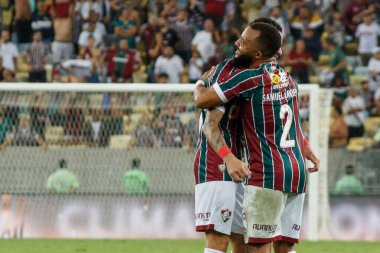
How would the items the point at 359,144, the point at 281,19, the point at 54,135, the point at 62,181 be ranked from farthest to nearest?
the point at 281,19
the point at 359,144
the point at 62,181
the point at 54,135

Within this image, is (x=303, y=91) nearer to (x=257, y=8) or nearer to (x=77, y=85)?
(x=77, y=85)

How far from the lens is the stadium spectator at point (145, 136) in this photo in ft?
43.4

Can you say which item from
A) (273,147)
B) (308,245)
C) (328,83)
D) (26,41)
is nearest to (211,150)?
(273,147)

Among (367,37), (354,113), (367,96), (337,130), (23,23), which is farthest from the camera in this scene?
(23,23)

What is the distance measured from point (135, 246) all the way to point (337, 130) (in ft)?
12.2

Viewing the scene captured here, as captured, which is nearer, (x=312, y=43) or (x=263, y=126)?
(x=263, y=126)

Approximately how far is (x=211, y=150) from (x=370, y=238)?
7.78 m

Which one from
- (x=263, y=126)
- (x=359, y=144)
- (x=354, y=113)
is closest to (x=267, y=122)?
(x=263, y=126)

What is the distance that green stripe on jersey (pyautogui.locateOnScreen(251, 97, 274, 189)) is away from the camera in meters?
6.39

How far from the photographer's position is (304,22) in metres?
19.8

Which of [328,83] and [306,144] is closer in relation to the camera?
[306,144]

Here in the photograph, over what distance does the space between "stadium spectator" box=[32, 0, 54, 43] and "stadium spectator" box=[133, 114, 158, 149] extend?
7091 mm

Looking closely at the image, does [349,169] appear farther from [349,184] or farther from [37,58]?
[37,58]

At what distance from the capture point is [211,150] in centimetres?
690
